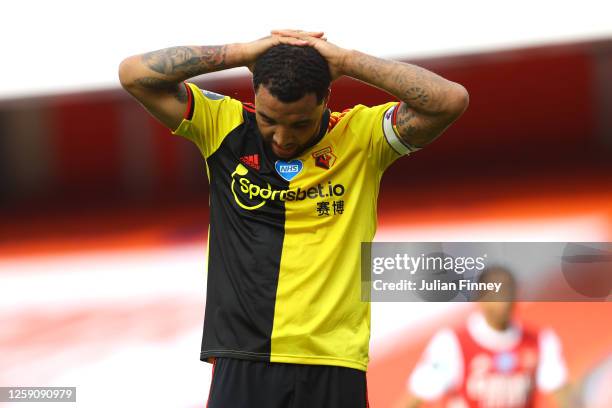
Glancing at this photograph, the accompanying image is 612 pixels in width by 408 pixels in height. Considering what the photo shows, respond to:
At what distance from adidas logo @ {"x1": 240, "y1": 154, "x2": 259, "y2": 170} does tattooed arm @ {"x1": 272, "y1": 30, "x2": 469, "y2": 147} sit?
347 mm

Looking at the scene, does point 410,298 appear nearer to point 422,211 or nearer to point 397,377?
point 397,377

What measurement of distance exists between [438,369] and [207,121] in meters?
2.79

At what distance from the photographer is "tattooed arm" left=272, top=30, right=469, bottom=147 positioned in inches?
108

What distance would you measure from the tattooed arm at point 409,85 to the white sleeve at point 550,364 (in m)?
2.61

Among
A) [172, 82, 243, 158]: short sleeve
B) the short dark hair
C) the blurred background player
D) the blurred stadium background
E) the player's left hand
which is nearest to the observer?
the short dark hair

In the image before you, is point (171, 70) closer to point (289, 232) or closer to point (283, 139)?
point (283, 139)

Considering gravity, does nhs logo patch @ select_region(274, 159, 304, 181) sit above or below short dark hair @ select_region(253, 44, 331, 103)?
below

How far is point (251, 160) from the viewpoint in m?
2.84

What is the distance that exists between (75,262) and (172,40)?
1.84 metres

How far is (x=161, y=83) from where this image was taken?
9.32 feet

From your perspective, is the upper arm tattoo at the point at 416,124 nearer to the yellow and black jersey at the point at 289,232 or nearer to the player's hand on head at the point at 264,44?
the yellow and black jersey at the point at 289,232

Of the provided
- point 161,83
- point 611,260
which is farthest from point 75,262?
point 161,83

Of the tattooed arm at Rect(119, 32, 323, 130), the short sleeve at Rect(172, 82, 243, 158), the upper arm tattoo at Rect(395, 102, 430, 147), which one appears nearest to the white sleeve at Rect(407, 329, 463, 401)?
the upper arm tattoo at Rect(395, 102, 430, 147)

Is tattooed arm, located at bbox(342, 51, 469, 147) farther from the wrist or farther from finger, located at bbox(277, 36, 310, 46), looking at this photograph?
the wrist
